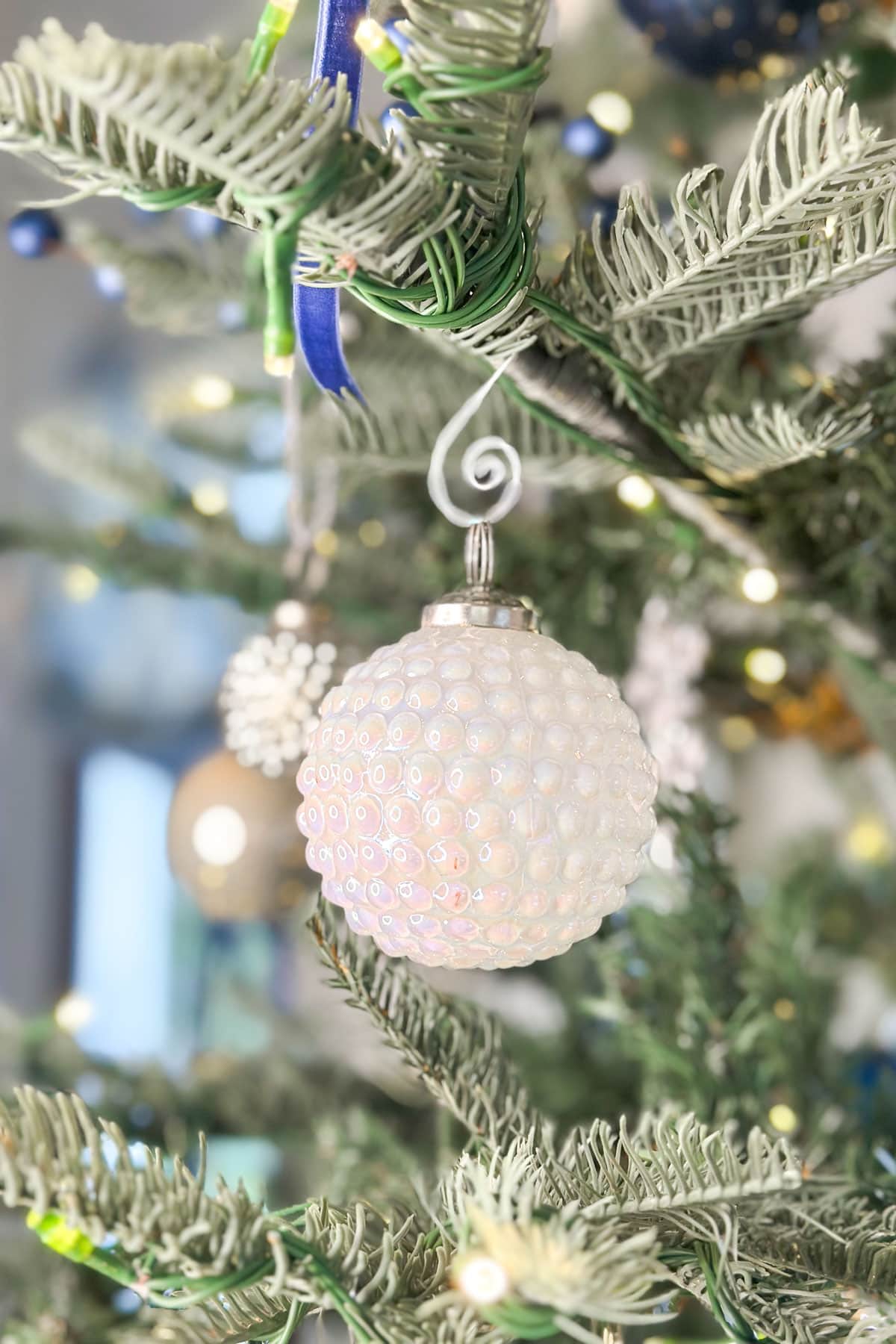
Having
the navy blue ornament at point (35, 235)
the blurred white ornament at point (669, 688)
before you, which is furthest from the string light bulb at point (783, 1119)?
the navy blue ornament at point (35, 235)

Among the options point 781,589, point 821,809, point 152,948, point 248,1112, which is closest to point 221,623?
point 152,948

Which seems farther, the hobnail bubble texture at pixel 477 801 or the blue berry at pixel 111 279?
the blue berry at pixel 111 279

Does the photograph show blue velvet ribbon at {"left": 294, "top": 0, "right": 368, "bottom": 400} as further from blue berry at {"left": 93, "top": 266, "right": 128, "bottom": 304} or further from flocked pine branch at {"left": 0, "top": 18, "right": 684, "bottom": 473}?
blue berry at {"left": 93, "top": 266, "right": 128, "bottom": 304}

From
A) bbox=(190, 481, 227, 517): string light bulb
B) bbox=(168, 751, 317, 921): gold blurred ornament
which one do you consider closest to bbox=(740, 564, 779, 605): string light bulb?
bbox=(168, 751, 317, 921): gold blurred ornament

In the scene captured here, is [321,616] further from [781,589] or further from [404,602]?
[781,589]

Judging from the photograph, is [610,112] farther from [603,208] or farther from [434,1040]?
[434,1040]

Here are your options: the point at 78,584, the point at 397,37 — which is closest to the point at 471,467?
the point at 397,37

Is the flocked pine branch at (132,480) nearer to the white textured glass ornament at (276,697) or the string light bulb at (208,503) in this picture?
the string light bulb at (208,503)
